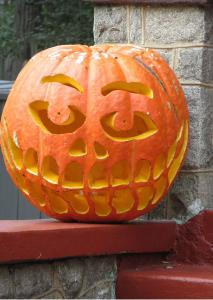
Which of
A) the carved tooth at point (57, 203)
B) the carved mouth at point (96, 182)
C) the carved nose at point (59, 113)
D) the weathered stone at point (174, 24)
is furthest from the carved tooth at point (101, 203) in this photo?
the weathered stone at point (174, 24)

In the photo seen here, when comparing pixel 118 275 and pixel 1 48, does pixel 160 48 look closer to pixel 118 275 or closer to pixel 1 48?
pixel 118 275

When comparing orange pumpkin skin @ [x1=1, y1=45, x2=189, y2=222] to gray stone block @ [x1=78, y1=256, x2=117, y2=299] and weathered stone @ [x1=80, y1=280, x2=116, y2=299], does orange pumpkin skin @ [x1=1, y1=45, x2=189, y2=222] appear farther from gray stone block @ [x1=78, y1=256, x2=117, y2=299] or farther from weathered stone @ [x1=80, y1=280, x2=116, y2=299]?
weathered stone @ [x1=80, y1=280, x2=116, y2=299]

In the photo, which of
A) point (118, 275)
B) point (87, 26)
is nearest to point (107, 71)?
point (118, 275)

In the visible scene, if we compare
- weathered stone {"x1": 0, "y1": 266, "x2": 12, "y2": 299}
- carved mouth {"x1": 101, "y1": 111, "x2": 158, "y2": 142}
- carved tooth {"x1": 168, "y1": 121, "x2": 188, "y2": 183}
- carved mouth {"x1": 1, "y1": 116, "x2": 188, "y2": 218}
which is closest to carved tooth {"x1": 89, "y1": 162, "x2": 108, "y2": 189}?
carved mouth {"x1": 1, "y1": 116, "x2": 188, "y2": 218}

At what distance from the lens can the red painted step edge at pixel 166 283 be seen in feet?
13.8

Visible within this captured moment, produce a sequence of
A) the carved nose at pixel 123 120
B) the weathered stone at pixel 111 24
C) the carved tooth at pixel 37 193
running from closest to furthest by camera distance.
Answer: the carved nose at pixel 123 120 → the carved tooth at pixel 37 193 → the weathered stone at pixel 111 24

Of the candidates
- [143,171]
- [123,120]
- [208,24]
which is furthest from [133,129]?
[208,24]

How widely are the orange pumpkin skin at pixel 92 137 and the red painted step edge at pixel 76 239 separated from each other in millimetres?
90

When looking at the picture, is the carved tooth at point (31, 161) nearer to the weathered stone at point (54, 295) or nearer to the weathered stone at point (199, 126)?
the weathered stone at point (54, 295)

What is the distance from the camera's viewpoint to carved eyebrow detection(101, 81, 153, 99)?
4252 millimetres

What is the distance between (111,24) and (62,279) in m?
1.41

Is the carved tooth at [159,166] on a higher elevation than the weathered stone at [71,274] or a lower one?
higher

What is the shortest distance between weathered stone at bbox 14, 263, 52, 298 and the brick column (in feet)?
2.90

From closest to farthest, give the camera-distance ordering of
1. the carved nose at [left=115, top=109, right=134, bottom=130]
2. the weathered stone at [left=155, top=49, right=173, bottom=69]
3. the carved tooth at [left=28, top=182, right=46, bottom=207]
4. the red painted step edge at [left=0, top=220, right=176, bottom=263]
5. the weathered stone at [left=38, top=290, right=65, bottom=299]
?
1. the red painted step edge at [left=0, top=220, right=176, bottom=263]
2. the weathered stone at [left=38, top=290, right=65, bottom=299]
3. the carved nose at [left=115, top=109, right=134, bottom=130]
4. the carved tooth at [left=28, top=182, right=46, bottom=207]
5. the weathered stone at [left=155, top=49, right=173, bottom=69]
